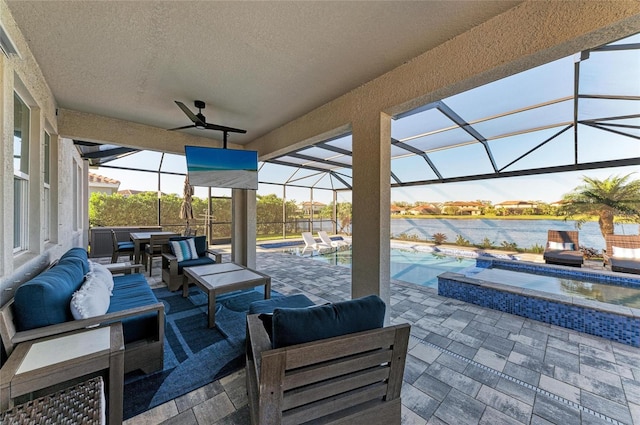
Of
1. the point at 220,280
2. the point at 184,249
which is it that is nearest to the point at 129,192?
the point at 184,249

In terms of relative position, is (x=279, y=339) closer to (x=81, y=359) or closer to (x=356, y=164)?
(x=81, y=359)

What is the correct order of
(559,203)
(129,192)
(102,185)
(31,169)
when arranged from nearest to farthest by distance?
1. (31,169)
2. (559,203)
3. (129,192)
4. (102,185)

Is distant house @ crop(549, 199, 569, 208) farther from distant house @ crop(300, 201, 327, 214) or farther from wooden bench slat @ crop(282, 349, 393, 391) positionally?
wooden bench slat @ crop(282, 349, 393, 391)

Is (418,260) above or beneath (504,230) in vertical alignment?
beneath

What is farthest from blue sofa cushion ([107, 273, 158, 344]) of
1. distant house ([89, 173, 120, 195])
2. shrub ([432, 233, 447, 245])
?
shrub ([432, 233, 447, 245])

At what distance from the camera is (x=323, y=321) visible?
4.23ft

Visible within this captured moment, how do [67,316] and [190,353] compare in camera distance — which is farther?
[190,353]

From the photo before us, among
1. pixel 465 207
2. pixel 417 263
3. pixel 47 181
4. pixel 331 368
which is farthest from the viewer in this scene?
pixel 465 207

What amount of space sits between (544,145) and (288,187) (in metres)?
8.53

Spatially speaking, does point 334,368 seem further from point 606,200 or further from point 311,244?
point 606,200

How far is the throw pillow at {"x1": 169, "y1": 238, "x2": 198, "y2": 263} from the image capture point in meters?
4.32

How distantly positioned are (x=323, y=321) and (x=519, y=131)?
19.4 ft

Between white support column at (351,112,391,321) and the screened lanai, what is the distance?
89 centimetres

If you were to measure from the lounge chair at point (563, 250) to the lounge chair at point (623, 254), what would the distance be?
508 mm
